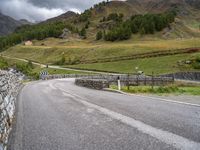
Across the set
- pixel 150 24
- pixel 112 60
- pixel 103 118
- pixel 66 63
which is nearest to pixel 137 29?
pixel 150 24

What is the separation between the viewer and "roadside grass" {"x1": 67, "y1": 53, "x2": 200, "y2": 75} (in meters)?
70.5

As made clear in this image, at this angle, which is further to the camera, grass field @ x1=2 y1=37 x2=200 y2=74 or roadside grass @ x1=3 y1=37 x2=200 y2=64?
roadside grass @ x1=3 y1=37 x2=200 y2=64

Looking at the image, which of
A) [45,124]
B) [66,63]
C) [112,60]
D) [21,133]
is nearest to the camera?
[21,133]

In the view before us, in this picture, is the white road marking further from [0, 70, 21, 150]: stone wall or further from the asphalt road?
[0, 70, 21, 150]: stone wall

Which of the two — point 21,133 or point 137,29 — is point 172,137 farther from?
point 137,29

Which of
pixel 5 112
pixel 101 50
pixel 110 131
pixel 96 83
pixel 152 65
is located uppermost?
pixel 101 50

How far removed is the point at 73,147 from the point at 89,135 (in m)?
1.19

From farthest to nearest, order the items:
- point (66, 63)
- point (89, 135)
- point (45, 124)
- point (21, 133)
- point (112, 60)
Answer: point (66, 63)
point (112, 60)
point (45, 124)
point (21, 133)
point (89, 135)

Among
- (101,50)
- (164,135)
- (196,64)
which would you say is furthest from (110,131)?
(101,50)

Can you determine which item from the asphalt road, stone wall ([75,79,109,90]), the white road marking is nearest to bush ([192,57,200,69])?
stone wall ([75,79,109,90])

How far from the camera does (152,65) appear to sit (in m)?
80.4

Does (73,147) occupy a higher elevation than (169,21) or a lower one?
lower

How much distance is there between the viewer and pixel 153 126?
9.12 meters

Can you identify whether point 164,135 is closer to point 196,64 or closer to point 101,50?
point 196,64
